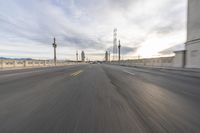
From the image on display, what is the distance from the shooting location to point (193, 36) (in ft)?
72.0

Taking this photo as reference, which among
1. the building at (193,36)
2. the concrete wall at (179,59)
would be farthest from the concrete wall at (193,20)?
the concrete wall at (179,59)

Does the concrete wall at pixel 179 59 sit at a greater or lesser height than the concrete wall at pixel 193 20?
lesser

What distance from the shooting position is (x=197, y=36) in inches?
827

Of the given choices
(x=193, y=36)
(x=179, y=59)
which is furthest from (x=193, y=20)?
(x=179, y=59)

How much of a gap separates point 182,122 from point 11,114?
12.7 ft

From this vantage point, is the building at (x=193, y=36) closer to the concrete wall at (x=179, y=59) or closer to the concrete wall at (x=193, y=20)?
the concrete wall at (x=193, y=20)

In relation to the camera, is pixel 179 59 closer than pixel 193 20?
No

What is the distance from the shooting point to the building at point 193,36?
20516mm

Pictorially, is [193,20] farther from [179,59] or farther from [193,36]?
[179,59]

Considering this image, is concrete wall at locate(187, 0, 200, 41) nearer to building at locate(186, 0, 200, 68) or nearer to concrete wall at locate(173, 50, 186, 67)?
building at locate(186, 0, 200, 68)

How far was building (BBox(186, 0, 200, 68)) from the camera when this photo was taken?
2052 centimetres

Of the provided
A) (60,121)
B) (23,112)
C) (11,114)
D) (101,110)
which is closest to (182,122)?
(101,110)

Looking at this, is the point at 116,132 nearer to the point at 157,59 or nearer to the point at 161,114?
the point at 161,114

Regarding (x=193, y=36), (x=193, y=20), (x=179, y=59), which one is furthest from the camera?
(x=179, y=59)
